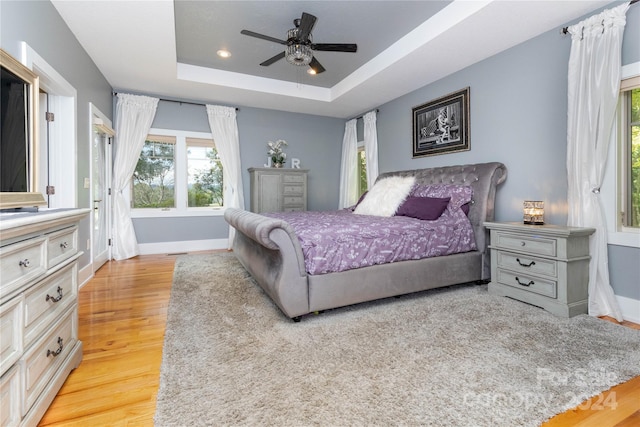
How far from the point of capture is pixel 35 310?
1268 mm

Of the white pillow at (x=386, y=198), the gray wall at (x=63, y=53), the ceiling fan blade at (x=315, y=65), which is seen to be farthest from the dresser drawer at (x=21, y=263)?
the white pillow at (x=386, y=198)

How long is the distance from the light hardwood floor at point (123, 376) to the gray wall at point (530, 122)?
113cm

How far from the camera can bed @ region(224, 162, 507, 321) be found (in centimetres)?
225

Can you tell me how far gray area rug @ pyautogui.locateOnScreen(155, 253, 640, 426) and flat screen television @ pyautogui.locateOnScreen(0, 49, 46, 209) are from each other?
120 centimetres

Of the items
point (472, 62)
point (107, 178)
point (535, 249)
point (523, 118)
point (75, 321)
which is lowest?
point (75, 321)

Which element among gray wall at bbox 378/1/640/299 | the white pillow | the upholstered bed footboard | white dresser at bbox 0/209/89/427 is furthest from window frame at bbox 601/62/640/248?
white dresser at bbox 0/209/89/427

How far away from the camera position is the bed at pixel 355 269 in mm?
2254

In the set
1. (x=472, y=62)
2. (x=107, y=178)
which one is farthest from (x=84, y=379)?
(x=472, y=62)

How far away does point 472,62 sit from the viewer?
3.66 meters

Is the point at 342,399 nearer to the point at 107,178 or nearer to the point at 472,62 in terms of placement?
the point at 472,62

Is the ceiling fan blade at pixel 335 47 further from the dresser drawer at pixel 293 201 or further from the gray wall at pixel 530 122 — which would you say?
the dresser drawer at pixel 293 201

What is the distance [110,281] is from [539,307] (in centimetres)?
433

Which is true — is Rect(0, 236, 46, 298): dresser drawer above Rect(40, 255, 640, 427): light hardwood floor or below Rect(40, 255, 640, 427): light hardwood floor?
above

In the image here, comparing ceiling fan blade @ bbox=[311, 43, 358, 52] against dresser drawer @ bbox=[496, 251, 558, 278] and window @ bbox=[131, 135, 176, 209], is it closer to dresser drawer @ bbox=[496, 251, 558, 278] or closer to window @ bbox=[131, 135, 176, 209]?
dresser drawer @ bbox=[496, 251, 558, 278]
